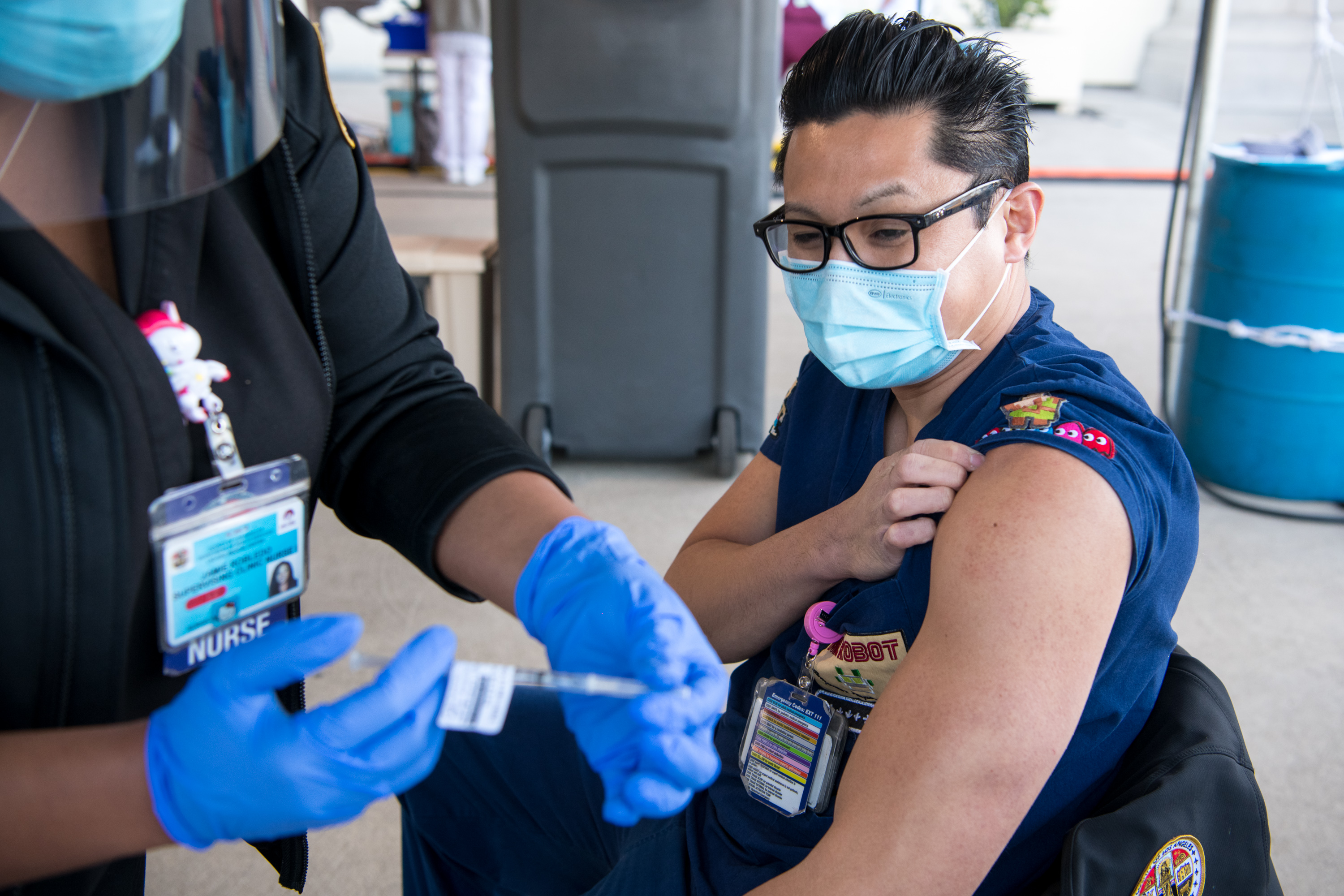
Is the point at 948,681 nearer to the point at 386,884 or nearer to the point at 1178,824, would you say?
the point at 1178,824

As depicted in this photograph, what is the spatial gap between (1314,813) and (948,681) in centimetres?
146

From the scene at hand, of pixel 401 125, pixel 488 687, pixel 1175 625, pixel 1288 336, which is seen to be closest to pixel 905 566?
pixel 488 687

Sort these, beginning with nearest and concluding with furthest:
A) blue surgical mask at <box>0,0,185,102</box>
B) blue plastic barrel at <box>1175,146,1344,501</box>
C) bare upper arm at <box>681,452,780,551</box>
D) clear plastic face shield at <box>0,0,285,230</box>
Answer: blue surgical mask at <box>0,0,185,102</box>, clear plastic face shield at <box>0,0,285,230</box>, bare upper arm at <box>681,452,780,551</box>, blue plastic barrel at <box>1175,146,1344,501</box>

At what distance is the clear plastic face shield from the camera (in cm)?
74

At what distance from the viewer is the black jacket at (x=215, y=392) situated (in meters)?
0.75

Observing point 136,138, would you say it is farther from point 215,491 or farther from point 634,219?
point 634,219

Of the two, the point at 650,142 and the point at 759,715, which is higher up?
the point at 650,142

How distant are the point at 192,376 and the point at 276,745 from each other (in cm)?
35

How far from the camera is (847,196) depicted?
1107mm

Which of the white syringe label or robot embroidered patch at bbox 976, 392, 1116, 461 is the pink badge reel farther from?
the white syringe label

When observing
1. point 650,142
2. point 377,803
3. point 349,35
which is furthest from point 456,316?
point 349,35

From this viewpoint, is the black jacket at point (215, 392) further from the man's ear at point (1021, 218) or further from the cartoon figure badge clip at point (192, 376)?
the man's ear at point (1021, 218)

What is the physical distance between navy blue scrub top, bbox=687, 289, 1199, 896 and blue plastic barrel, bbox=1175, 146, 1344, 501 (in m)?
2.00

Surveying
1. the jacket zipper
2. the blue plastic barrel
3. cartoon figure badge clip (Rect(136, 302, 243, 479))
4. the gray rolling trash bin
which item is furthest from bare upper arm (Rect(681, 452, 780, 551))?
the blue plastic barrel
